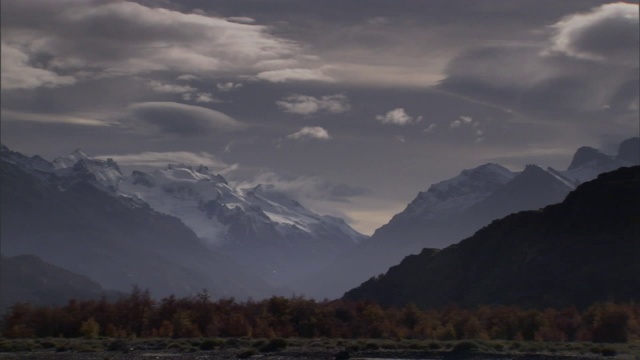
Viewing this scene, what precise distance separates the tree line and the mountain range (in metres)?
34.6

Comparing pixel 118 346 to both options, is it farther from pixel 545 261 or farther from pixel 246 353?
pixel 545 261

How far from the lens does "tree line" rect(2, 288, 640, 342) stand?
3602 inches

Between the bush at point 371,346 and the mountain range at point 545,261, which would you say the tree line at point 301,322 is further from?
the mountain range at point 545,261

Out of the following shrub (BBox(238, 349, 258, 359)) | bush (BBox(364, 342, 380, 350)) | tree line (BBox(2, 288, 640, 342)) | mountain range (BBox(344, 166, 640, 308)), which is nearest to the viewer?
shrub (BBox(238, 349, 258, 359))

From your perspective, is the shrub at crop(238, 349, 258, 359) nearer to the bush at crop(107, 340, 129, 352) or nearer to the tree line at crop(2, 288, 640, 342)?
the bush at crop(107, 340, 129, 352)

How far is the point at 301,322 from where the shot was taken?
105062 mm

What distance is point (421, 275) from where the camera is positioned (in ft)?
592

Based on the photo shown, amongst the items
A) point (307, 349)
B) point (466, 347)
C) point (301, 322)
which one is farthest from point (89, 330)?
point (466, 347)

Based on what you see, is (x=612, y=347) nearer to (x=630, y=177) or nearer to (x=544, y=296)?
(x=544, y=296)

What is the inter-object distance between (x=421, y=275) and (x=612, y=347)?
113454 mm

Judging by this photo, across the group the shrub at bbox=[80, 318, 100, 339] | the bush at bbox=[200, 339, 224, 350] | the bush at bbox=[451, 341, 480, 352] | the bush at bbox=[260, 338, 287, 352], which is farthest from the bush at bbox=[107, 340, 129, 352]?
the bush at bbox=[451, 341, 480, 352]

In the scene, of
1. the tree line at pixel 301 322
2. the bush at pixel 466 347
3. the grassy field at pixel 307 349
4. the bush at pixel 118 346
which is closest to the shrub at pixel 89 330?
the tree line at pixel 301 322

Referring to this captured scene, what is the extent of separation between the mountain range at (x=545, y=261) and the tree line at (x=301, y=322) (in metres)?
34.6

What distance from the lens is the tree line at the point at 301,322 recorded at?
9150 cm
